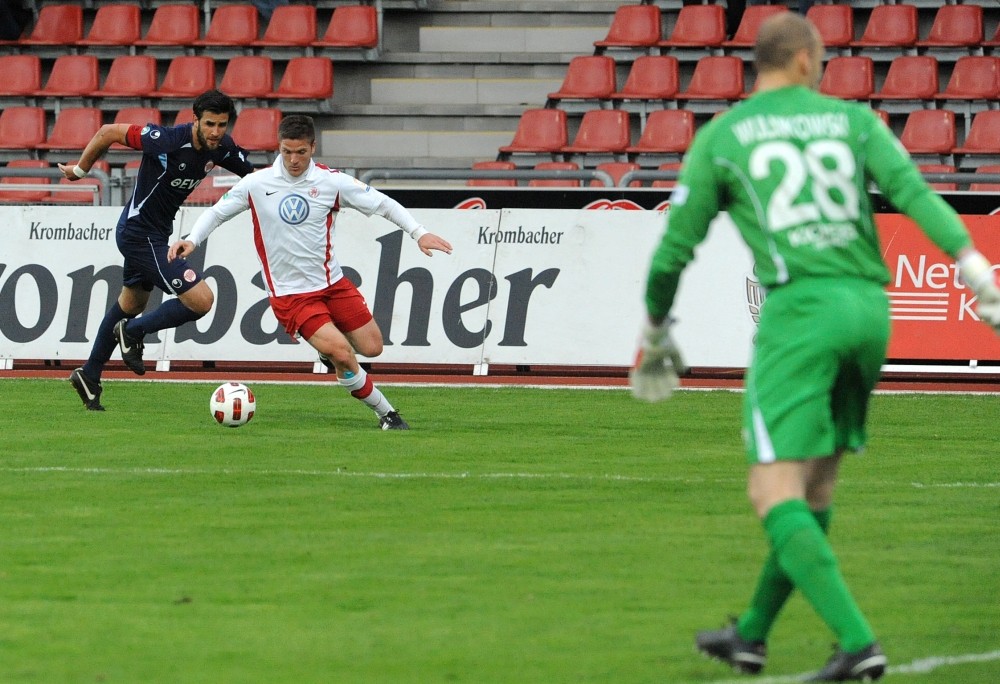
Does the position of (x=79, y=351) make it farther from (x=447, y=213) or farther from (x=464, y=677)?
(x=464, y=677)

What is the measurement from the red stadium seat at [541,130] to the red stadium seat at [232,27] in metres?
4.85

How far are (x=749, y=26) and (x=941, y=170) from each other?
479 centimetres

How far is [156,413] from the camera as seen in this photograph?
12680 mm

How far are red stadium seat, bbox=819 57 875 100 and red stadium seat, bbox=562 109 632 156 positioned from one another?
101 inches

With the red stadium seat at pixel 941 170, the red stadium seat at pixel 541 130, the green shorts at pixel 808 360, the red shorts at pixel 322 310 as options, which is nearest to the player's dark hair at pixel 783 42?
the green shorts at pixel 808 360

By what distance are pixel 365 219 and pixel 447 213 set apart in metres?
0.80

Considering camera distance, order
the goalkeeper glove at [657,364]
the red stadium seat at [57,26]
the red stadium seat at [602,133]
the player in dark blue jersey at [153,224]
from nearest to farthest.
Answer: the goalkeeper glove at [657,364] < the player in dark blue jersey at [153,224] < the red stadium seat at [602,133] < the red stadium seat at [57,26]

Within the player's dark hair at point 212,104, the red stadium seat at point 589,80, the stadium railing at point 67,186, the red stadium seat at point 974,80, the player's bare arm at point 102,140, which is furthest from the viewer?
the red stadium seat at point 589,80

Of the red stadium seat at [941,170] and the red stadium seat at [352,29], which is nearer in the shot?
the red stadium seat at [941,170]

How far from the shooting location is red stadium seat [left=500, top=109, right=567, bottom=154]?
21.1m

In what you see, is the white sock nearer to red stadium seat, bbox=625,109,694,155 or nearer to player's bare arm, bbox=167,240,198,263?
player's bare arm, bbox=167,240,198,263

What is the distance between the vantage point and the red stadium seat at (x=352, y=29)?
23.4 meters

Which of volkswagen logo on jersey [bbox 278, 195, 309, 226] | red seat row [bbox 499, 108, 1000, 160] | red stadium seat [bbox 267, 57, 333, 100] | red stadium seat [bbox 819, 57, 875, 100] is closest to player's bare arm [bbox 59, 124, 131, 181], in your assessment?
volkswagen logo on jersey [bbox 278, 195, 309, 226]

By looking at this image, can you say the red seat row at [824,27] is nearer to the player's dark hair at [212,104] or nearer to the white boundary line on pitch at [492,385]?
the white boundary line on pitch at [492,385]
